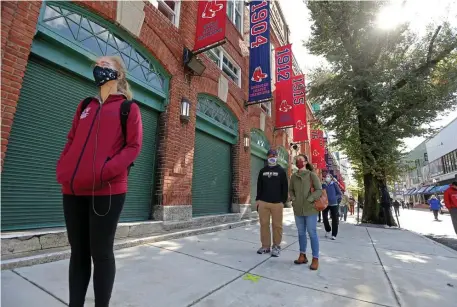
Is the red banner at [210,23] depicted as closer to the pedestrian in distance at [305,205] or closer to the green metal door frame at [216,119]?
the green metal door frame at [216,119]

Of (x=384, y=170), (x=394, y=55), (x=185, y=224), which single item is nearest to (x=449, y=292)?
(x=185, y=224)

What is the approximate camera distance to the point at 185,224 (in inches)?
239

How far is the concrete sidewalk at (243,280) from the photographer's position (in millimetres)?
2467

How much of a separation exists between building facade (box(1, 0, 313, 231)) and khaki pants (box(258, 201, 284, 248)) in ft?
7.35

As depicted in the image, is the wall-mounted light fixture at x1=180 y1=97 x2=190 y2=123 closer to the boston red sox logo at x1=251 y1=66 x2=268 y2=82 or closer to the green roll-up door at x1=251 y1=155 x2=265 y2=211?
the boston red sox logo at x1=251 y1=66 x2=268 y2=82

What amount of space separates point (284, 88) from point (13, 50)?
1132 centimetres

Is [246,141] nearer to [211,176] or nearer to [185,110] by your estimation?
[211,176]

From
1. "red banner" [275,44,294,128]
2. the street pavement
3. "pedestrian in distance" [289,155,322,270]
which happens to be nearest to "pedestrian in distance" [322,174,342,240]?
"pedestrian in distance" [289,155,322,270]

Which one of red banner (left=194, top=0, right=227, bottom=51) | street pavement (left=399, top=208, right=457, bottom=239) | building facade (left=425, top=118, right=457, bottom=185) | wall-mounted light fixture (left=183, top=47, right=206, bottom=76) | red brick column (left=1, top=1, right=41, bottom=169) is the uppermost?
building facade (left=425, top=118, right=457, bottom=185)

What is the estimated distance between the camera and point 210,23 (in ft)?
21.5

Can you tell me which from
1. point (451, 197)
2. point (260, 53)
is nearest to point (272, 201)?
point (451, 197)

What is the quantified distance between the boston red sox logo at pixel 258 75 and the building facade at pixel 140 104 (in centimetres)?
79

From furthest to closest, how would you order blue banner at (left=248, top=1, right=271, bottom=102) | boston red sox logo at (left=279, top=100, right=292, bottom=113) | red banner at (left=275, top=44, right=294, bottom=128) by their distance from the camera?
1. boston red sox logo at (left=279, top=100, right=292, bottom=113)
2. red banner at (left=275, top=44, right=294, bottom=128)
3. blue banner at (left=248, top=1, right=271, bottom=102)

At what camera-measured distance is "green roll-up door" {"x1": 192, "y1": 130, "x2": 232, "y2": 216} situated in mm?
7250
